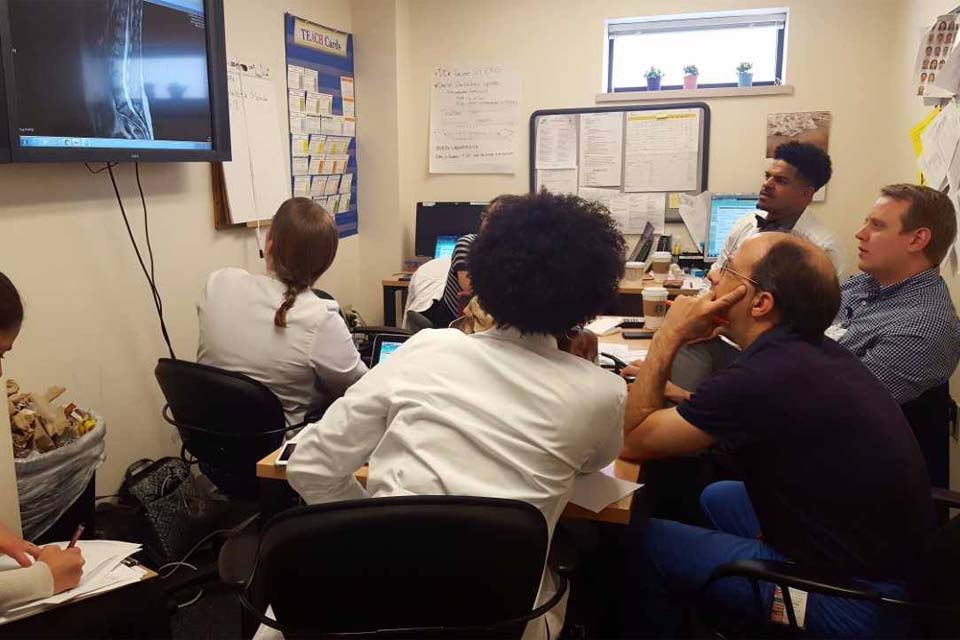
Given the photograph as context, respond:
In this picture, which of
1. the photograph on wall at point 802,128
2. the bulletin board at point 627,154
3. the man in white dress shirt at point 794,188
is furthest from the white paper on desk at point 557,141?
the man in white dress shirt at point 794,188

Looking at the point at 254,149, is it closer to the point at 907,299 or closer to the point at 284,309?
the point at 284,309

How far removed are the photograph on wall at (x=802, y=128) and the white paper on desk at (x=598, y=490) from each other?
3126 mm

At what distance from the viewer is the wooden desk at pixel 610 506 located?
146 centimetres

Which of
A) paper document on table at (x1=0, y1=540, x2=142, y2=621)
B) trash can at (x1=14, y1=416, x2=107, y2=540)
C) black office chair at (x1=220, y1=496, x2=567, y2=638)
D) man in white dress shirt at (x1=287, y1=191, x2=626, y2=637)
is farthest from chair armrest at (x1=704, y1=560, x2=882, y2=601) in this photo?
trash can at (x1=14, y1=416, x2=107, y2=540)

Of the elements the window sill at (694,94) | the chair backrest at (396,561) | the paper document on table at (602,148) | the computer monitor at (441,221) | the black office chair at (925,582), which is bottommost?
the black office chair at (925,582)

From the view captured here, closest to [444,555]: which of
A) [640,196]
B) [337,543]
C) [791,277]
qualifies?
[337,543]

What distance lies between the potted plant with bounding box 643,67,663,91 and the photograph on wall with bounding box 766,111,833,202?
25.9 inches

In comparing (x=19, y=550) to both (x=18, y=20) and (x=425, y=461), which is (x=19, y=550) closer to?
(x=425, y=461)

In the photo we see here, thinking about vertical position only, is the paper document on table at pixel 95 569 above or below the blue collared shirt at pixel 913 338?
below

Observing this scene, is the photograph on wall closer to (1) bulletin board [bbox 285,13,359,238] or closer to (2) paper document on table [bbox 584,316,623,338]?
(2) paper document on table [bbox 584,316,623,338]

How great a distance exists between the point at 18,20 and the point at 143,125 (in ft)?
1.71

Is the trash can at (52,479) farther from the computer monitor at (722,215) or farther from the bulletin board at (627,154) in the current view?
the computer monitor at (722,215)

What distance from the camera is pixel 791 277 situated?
5.01ft

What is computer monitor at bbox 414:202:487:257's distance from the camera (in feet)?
14.7
